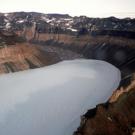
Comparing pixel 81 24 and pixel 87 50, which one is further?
pixel 81 24

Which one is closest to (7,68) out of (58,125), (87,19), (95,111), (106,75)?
(106,75)

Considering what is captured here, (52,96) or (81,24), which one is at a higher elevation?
(81,24)

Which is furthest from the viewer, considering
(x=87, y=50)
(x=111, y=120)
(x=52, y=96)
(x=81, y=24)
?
(x=81, y=24)

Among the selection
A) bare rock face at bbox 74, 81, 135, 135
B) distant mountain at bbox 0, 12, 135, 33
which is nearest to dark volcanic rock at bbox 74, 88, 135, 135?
bare rock face at bbox 74, 81, 135, 135

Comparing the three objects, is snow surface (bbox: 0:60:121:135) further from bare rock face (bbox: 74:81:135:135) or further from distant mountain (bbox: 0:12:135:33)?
distant mountain (bbox: 0:12:135:33)

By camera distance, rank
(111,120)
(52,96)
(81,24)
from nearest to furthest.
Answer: (111,120), (52,96), (81,24)

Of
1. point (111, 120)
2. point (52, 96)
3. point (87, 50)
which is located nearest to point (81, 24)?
point (87, 50)

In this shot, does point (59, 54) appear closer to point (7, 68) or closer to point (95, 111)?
point (7, 68)

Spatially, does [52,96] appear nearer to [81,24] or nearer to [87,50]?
[87,50]
